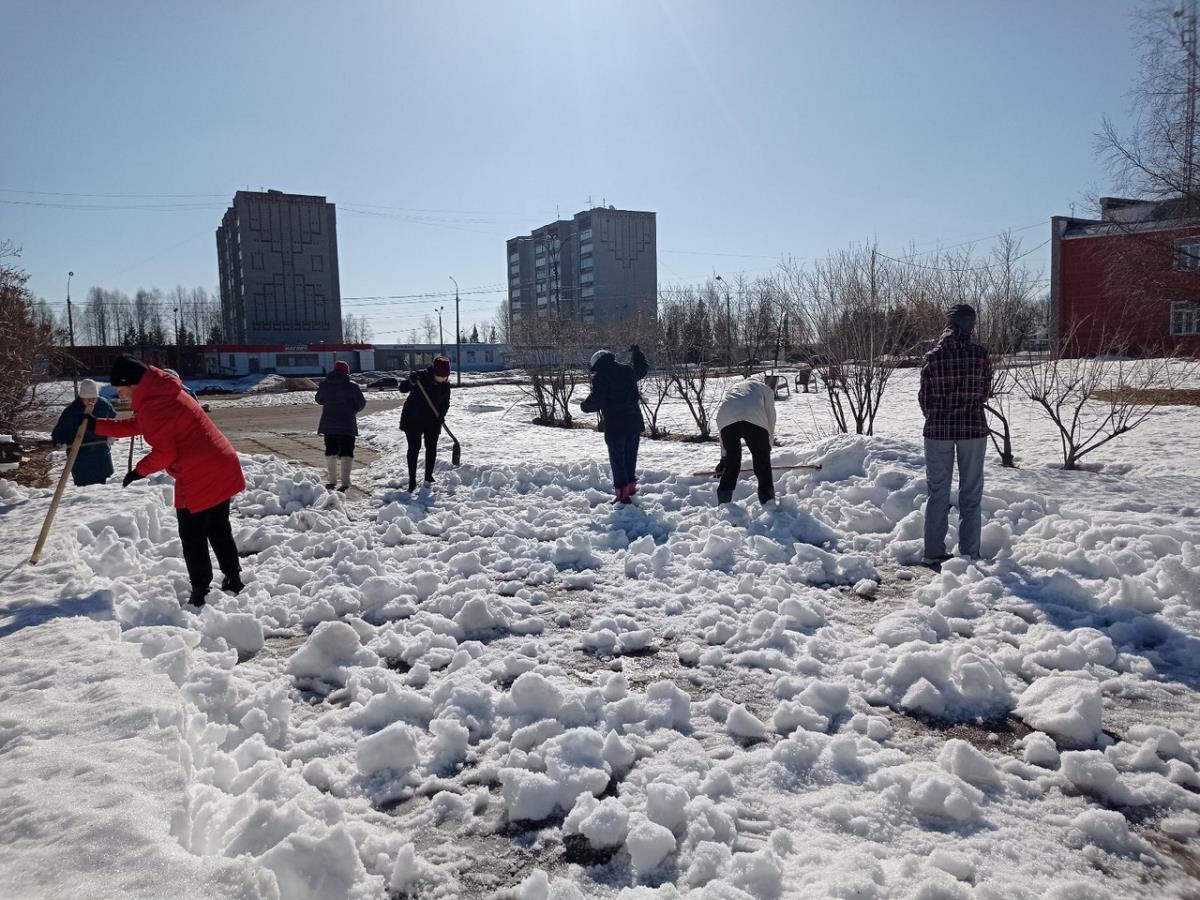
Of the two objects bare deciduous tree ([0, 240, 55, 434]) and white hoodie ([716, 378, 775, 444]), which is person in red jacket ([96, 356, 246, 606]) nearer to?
white hoodie ([716, 378, 775, 444])

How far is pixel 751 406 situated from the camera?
313 inches

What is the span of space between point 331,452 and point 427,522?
2992 millimetres

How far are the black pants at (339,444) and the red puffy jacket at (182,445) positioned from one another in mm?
4590

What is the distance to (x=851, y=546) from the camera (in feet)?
22.2

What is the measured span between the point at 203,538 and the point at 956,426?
5.65m

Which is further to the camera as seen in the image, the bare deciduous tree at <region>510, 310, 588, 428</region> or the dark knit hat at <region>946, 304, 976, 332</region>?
the bare deciduous tree at <region>510, 310, 588, 428</region>

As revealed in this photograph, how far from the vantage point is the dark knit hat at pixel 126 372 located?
5.37 metres

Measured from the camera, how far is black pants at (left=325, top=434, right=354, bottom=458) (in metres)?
10.4

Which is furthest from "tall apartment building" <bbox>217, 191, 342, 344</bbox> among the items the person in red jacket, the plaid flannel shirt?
the plaid flannel shirt

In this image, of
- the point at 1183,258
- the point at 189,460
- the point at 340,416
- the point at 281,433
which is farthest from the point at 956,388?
the point at 1183,258

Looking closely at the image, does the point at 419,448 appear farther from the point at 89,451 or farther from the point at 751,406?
the point at 751,406

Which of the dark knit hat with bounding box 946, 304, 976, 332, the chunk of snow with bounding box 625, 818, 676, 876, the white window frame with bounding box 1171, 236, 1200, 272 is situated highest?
the white window frame with bounding box 1171, 236, 1200, 272

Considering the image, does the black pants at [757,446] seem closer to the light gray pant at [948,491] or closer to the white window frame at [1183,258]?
the light gray pant at [948,491]

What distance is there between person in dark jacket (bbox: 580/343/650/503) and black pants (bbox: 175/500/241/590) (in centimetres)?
423
